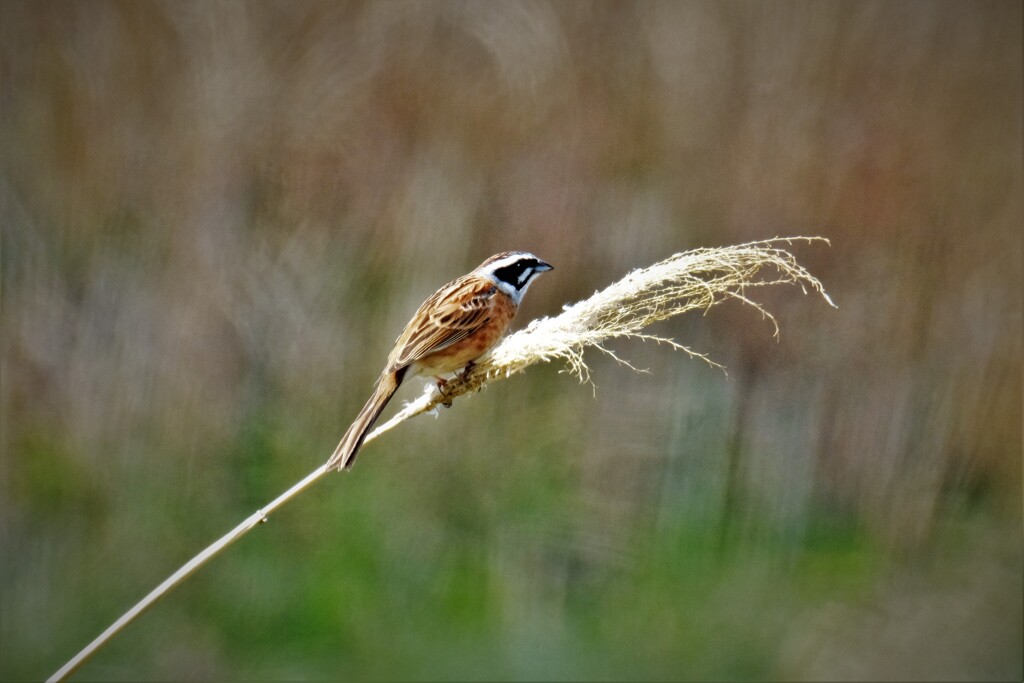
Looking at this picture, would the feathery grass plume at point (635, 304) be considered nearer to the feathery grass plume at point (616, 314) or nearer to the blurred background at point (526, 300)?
the feathery grass plume at point (616, 314)

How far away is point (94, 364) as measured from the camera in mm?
3842

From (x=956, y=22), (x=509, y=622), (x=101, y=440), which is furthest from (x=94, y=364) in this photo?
(x=956, y=22)

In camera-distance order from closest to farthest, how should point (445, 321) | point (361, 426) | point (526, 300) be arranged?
1. point (361, 426)
2. point (445, 321)
3. point (526, 300)

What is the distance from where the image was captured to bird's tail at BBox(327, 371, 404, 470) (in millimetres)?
1863

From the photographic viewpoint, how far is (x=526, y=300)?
374 cm

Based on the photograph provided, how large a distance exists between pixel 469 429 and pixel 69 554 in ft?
4.93

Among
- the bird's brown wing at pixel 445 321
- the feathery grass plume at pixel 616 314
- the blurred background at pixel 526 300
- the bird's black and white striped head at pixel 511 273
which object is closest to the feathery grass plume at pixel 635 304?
the feathery grass plume at pixel 616 314

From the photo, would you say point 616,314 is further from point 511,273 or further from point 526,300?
point 526,300

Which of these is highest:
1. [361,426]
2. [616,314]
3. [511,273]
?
[511,273]

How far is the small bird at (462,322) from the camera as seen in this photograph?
7.83ft

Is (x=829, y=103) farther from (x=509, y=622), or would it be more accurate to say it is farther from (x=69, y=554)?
(x=69, y=554)

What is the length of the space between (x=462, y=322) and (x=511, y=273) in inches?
8.7

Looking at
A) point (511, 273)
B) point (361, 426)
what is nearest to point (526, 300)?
point (511, 273)

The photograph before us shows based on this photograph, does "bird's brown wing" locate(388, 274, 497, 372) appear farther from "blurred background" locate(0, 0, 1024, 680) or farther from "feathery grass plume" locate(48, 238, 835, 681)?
"blurred background" locate(0, 0, 1024, 680)
